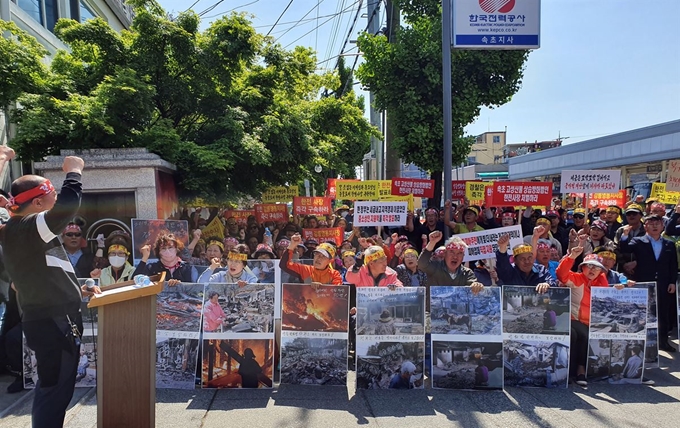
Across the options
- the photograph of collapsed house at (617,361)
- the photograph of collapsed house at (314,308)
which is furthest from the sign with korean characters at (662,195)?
the photograph of collapsed house at (314,308)

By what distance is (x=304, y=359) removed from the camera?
4.71 metres

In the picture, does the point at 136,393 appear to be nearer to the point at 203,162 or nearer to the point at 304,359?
the point at 304,359

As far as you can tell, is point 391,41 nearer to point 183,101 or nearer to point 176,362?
point 183,101

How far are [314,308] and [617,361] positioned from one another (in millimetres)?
3142

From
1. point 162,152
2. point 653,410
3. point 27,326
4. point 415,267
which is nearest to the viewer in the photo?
point 27,326

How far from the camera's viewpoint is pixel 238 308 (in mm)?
4734

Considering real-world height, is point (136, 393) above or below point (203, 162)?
below

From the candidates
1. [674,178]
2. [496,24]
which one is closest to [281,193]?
[496,24]

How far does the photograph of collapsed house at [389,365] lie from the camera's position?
4.64 metres

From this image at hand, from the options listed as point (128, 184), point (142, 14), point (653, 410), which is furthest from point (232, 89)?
point (653, 410)

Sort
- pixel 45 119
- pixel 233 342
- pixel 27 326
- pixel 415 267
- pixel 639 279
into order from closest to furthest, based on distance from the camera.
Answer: pixel 27 326, pixel 233 342, pixel 415 267, pixel 639 279, pixel 45 119

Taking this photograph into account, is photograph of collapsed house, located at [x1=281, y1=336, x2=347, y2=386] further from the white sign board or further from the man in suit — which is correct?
the white sign board

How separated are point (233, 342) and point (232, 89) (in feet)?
22.8

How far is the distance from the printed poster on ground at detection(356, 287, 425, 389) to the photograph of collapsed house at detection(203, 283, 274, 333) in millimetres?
940
